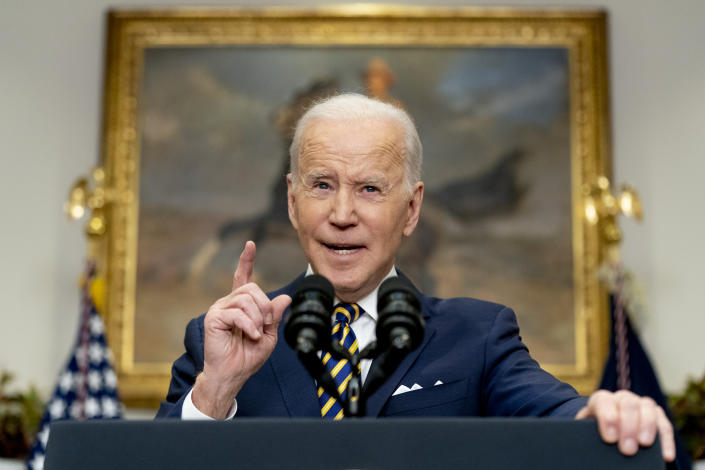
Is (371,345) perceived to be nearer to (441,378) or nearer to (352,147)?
(441,378)

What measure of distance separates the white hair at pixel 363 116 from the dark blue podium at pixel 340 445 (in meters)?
1.22

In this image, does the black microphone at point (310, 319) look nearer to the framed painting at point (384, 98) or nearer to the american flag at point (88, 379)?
→ the american flag at point (88, 379)

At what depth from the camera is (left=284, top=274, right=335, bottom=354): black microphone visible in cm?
171

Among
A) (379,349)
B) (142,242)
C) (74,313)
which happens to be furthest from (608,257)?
(379,349)

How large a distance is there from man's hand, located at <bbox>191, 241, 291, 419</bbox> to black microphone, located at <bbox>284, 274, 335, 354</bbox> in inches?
11.7

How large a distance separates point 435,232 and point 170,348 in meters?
2.00

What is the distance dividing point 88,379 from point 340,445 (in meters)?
4.54

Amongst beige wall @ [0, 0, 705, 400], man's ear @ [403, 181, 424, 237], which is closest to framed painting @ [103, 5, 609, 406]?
beige wall @ [0, 0, 705, 400]

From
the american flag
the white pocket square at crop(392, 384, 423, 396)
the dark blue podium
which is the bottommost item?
the american flag

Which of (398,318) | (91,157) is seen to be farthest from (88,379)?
(398,318)

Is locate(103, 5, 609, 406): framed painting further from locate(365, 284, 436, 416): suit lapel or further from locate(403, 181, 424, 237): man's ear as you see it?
locate(365, 284, 436, 416): suit lapel

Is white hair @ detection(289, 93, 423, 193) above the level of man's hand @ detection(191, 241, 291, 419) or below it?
above

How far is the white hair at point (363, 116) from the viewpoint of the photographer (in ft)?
8.64

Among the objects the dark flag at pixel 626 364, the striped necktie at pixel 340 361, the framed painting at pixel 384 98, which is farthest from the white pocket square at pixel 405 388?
the framed painting at pixel 384 98
